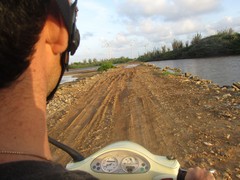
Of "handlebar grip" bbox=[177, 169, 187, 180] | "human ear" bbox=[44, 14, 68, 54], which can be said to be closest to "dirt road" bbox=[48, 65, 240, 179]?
"handlebar grip" bbox=[177, 169, 187, 180]

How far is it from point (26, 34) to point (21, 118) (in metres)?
0.24

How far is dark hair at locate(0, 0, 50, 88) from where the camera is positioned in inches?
34.1

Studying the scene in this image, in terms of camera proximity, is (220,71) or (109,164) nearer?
(109,164)

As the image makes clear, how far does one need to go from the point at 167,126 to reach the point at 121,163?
5.32 meters

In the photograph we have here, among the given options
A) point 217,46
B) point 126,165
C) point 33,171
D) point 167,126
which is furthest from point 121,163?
point 217,46

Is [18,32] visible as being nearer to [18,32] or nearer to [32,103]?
[18,32]

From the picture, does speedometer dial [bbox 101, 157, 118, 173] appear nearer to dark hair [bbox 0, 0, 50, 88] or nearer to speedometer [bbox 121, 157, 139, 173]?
speedometer [bbox 121, 157, 139, 173]

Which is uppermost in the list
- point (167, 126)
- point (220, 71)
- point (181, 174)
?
point (181, 174)

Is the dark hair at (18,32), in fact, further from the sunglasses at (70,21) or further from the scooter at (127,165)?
the scooter at (127,165)

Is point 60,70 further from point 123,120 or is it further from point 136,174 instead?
point 123,120

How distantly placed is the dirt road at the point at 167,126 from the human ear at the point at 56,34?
4040mm

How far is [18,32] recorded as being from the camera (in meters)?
0.90

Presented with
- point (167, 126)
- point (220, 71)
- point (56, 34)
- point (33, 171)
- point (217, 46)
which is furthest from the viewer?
point (217, 46)

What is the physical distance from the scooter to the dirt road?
2899 mm
